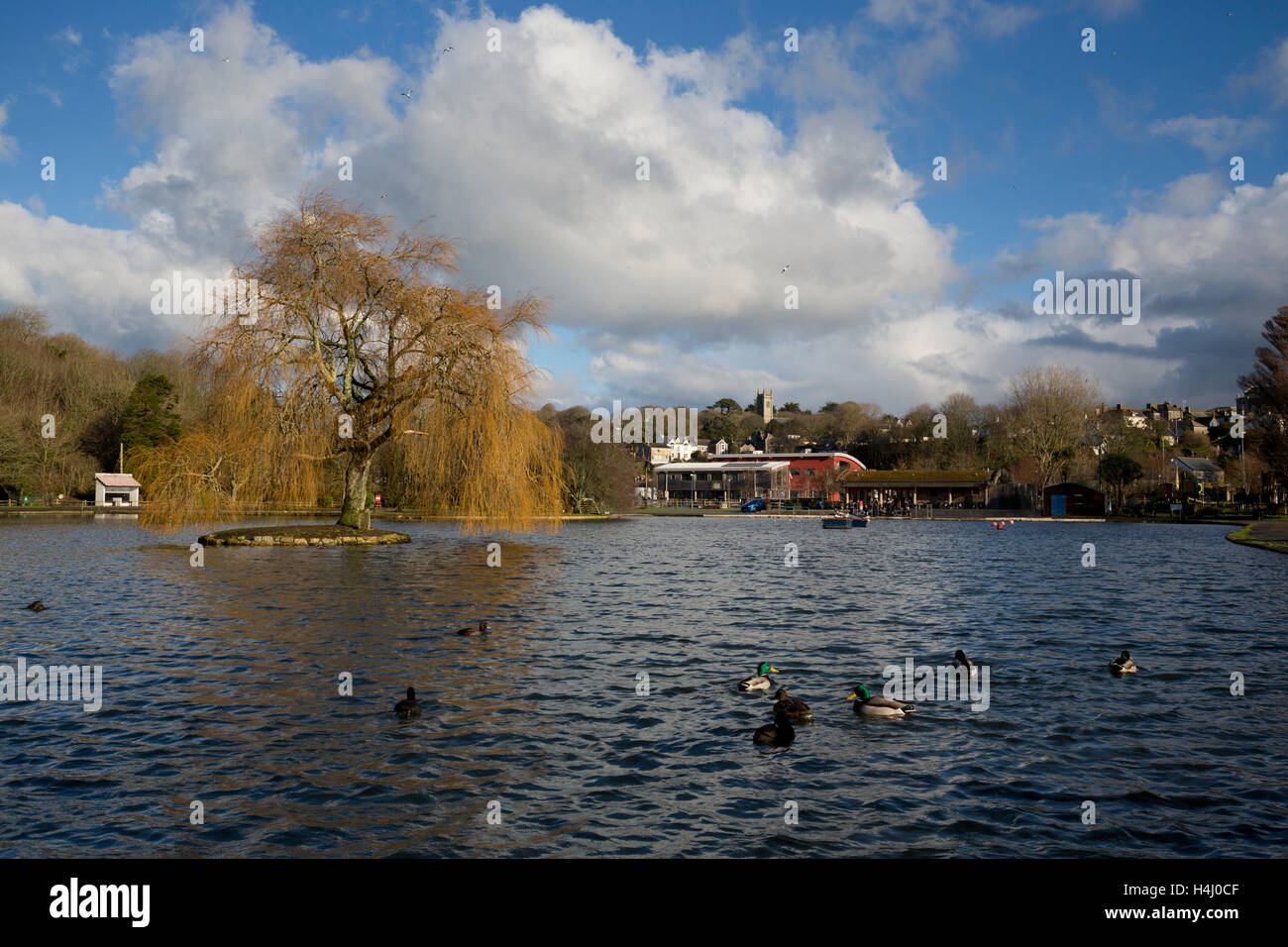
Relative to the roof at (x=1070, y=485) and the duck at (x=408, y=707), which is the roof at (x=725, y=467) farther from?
the duck at (x=408, y=707)

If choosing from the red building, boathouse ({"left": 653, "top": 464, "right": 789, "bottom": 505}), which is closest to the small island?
boathouse ({"left": 653, "top": 464, "right": 789, "bottom": 505})

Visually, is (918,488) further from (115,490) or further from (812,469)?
(115,490)

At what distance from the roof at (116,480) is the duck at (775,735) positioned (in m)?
90.8

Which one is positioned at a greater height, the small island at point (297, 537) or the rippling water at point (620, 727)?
the small island at point (297, 537)

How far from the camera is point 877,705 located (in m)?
13.0

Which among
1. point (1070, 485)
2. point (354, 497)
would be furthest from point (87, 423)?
point (1070, 485)

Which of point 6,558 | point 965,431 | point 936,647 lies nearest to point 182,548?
point 6,558

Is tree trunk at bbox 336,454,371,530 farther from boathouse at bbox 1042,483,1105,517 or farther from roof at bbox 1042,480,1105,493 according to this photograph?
roof at bbox 1042,480,1105,493

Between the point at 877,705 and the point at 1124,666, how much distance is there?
6.34 metres

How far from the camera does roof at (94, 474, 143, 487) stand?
8706 cm

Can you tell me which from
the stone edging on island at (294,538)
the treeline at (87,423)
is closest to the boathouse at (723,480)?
the treeline at (87,423)

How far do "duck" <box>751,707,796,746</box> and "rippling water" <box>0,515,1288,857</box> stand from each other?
0.20 metres

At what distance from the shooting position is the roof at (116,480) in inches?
3428

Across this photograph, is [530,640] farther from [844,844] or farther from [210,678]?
[844,844]
